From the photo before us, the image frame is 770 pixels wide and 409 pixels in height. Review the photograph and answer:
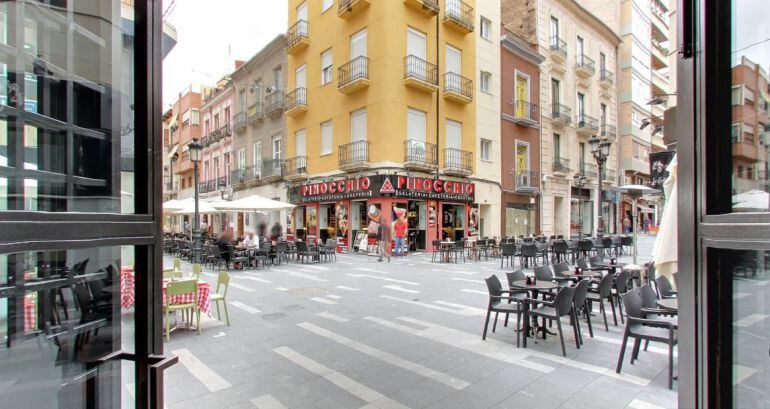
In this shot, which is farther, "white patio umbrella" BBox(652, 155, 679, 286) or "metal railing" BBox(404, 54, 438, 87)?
"metal railing" BBox(404, 54, 438, 87)

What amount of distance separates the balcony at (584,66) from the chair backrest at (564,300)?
83.9ft

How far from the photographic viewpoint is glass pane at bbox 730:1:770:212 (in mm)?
1416

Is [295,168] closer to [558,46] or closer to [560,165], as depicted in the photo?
[560,165]

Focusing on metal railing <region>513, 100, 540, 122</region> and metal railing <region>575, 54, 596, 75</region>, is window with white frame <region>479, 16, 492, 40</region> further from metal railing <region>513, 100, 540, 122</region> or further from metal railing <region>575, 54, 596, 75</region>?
metal railing <region>575, 54, 596, 75</region>

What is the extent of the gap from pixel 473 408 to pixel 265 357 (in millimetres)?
2601

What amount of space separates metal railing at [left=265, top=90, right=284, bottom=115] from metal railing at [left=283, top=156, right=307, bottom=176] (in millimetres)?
3459

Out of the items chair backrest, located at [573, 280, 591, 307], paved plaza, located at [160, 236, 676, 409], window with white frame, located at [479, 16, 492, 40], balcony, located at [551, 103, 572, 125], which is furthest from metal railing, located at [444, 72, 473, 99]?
chair backrest, located at [573, 280, 591, 307]

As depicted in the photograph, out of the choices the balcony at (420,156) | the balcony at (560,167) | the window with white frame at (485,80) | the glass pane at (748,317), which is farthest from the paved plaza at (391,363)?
the balcony at (560,167)

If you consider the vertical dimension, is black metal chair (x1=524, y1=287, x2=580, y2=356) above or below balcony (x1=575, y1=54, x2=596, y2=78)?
below

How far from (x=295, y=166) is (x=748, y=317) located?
2187cm

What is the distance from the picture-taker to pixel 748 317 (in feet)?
5.05

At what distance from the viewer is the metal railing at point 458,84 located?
19.1 meters

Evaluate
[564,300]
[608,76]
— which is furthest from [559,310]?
[608,76]

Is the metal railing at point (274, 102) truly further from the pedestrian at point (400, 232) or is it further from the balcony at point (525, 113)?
the balcony at point (525, 113)
